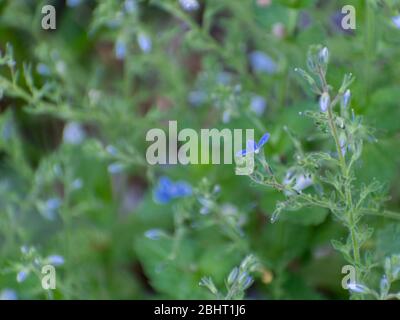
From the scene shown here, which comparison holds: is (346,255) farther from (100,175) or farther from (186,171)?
(100,175)

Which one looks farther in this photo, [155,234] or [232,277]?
[155,234]

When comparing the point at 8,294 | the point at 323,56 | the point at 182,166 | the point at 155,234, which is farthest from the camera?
the point at 182,166

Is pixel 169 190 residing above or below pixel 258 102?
below

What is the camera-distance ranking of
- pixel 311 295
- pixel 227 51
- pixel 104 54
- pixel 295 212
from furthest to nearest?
1. pixel 104 54
2. pixel 227 51
3. pixel 311 295
4. pixel 295 212

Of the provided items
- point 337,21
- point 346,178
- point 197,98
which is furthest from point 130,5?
point 346,178

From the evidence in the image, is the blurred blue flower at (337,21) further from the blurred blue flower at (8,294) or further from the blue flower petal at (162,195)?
the blurred blue flower at (8,294)

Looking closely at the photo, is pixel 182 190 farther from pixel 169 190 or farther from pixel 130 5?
pixel 130 5

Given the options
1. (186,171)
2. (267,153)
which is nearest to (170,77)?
(186,171)
